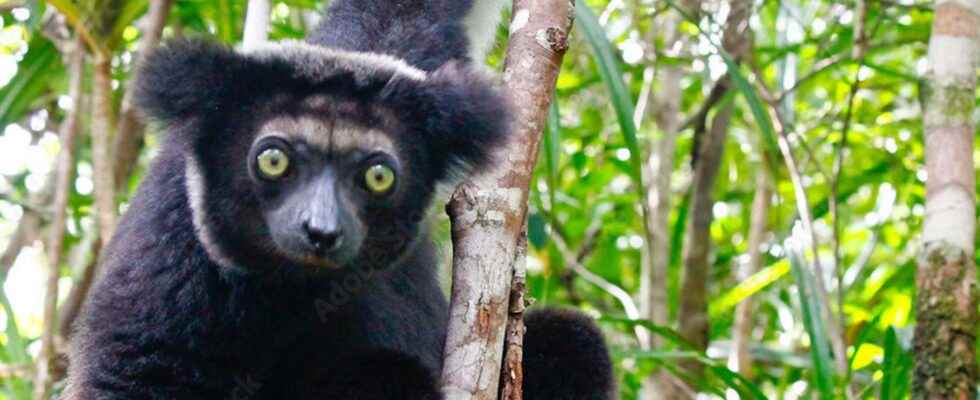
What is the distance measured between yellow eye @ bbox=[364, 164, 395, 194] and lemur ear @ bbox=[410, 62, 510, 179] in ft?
0.76

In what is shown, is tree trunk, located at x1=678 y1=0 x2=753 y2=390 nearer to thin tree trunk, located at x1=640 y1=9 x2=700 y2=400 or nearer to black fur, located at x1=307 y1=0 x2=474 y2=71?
thin tree trunk, located at x1=640 y1=9 x2=700 y2=400

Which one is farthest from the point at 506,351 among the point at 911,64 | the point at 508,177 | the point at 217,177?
the point at 911,64

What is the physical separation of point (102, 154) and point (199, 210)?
107 cm

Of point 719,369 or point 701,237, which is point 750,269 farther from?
point 719,369

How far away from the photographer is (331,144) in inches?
122

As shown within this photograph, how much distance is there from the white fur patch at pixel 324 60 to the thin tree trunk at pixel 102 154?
98cm

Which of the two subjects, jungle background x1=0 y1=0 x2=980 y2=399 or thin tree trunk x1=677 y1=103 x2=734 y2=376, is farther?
thin tree trunk x1=677 y1=103 x2=734 y2=376

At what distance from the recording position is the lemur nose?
9.61ft

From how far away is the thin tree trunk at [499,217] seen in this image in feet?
9.17

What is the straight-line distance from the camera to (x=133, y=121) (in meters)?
4.95

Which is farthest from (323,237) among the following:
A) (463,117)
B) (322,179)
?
(463,117)

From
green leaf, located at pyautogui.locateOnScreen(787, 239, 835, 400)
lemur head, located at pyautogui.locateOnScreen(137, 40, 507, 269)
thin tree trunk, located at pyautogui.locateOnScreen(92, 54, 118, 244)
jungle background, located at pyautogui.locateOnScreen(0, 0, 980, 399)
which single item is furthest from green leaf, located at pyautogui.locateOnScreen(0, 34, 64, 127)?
green leaf, located at pyautogui.locateOnScreen(787, 239, 835, 400)

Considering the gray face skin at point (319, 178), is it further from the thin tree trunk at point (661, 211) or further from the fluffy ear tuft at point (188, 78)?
the thin tree trunk at point (661, 211)

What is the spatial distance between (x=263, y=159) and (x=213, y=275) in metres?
0.36
